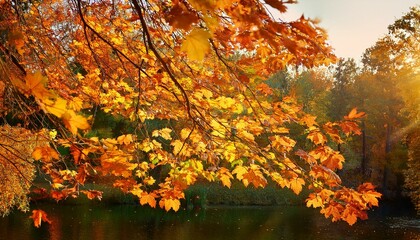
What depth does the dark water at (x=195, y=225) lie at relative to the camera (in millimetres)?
15008

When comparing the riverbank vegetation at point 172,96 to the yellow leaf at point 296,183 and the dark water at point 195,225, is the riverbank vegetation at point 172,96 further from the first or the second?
the dark water at point 195,225

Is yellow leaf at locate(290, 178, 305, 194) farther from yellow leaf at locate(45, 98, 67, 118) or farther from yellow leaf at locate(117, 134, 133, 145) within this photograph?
yellow leaf at locate(45, 98, 67, 118)

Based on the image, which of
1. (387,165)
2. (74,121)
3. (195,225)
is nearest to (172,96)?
(74,121)

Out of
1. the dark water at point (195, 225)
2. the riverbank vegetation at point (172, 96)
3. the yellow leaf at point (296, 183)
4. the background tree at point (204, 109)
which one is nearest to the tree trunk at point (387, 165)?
the dark water at point (195, 225)

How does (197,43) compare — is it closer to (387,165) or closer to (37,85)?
(37,85)

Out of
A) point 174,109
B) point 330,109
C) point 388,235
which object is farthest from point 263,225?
point 330,109

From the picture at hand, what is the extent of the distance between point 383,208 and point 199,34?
27.4 meters

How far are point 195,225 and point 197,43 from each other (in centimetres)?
1670

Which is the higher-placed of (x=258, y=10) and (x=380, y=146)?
(x=380, y=146)

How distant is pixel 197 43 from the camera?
1.66 meters

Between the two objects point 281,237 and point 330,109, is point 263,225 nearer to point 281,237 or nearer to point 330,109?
point 281,237

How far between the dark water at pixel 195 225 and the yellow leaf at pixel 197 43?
1319 centimetres

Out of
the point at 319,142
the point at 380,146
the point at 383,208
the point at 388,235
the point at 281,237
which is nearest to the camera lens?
the point at 319,142

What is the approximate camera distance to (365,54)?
162 ft
